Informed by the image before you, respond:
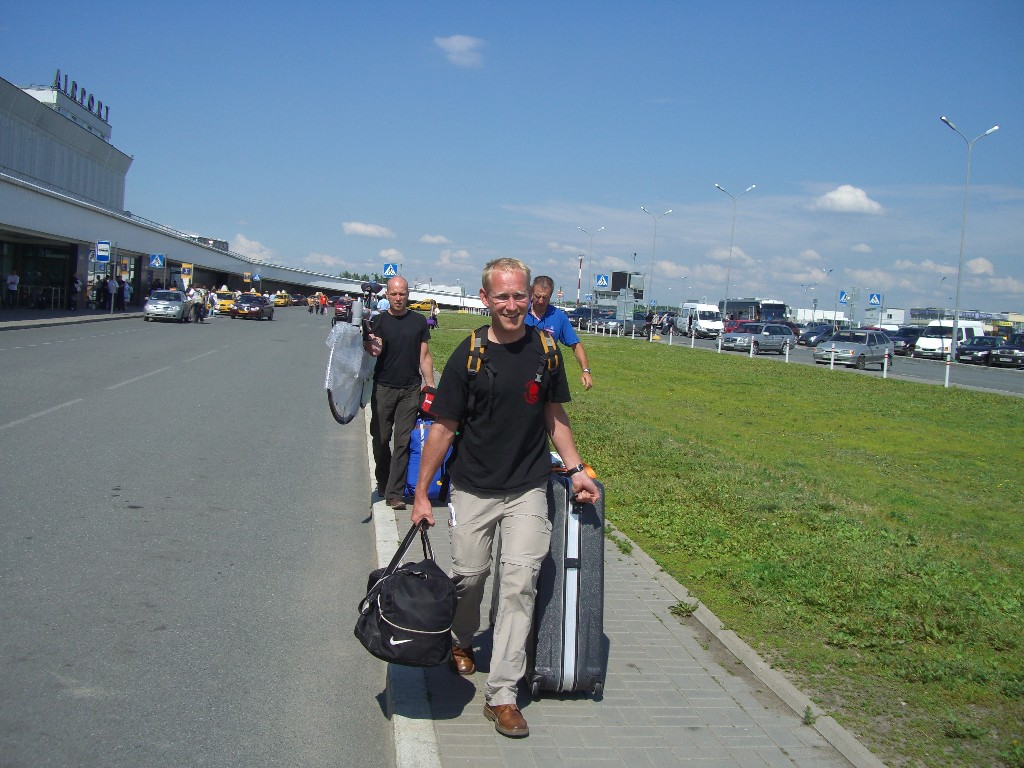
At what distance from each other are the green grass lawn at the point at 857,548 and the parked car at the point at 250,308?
44066 mm

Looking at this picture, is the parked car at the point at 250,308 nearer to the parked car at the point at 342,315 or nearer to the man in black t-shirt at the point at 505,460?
the parked car at the point at 342,315

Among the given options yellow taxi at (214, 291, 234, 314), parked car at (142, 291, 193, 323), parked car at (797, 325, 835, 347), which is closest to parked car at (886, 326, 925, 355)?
parked car at (797, 325, 835, 347)

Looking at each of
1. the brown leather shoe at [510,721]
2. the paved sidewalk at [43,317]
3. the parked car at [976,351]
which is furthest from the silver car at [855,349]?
the brown leather shoe at [510,721]

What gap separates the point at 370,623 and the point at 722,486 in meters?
6.68

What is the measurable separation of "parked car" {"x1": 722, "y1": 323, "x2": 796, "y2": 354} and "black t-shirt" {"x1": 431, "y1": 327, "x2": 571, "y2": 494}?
44.6 m

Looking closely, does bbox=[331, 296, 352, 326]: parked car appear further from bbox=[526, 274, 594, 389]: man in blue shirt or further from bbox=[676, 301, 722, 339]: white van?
bbox=[676, 301, 722, 339]: white van

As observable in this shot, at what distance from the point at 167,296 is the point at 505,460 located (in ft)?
147

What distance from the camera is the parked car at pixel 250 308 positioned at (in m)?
58.7

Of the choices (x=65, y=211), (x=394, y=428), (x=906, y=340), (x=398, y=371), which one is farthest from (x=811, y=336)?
(x=398, y=371)

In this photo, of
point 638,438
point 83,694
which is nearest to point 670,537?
point 83,694

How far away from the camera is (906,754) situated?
160 inches

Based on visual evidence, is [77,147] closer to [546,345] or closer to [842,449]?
[842,449]

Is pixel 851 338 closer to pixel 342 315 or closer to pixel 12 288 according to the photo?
pixel 342 315

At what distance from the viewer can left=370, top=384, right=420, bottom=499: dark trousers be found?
8.00 meters
